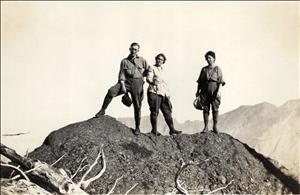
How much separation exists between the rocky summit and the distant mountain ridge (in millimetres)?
4738

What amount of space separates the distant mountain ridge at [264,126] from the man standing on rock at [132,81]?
4.96 meters

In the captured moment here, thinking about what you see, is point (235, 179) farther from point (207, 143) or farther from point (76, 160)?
point (76, 160)

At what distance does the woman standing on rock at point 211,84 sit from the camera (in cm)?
772

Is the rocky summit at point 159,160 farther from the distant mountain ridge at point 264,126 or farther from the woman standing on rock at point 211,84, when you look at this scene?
the distant mountain ridge at point 264,126

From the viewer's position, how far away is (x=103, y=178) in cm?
687

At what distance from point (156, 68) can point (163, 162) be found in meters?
1.23

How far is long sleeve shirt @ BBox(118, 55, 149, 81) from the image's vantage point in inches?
293

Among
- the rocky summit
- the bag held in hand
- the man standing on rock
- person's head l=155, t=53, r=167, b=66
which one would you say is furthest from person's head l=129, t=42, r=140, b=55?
the bag held in hand

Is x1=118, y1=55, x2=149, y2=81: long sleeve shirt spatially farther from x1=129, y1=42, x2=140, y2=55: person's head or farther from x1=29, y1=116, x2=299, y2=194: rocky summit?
x1=29, y1=116, x2=299, y2=194: rocky summit

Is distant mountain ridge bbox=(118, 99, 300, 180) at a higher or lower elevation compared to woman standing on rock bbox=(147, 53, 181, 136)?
lower

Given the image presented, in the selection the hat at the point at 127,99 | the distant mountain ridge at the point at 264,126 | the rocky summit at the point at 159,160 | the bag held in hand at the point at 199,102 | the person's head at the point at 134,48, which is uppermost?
the person's head at the point at 134,48

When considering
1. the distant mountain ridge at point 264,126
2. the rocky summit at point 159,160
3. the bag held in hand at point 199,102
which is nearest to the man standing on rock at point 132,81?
the rocky summit at point 159,160

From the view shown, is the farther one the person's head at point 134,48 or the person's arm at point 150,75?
the person's arm at point 150,75

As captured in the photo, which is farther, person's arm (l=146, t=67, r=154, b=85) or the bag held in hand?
the bag held in hand
